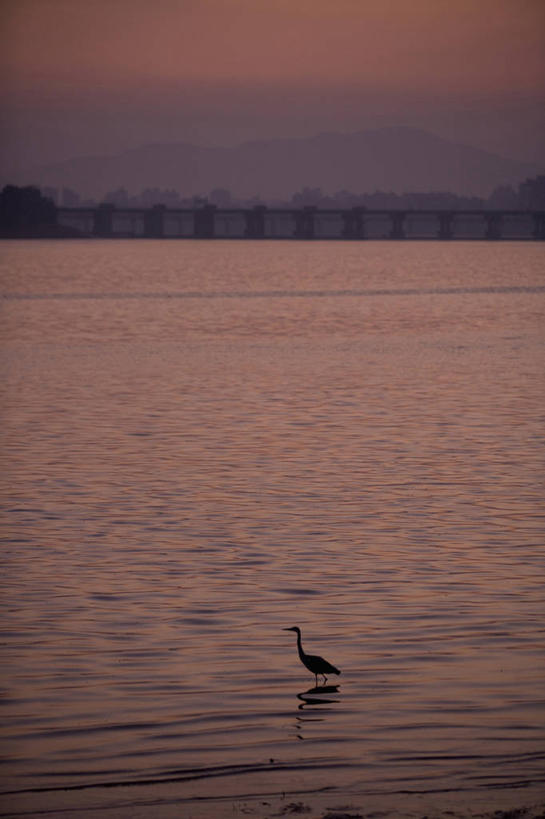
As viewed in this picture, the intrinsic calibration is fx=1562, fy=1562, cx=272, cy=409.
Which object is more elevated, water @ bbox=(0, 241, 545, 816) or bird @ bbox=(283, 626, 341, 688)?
bird @ bbox=(283, 626, 341, 688)

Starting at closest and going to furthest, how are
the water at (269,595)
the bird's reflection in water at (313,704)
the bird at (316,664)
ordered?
the water at (269,595) → the bird's reflection in water at (313,704) → the bird at (316,664)

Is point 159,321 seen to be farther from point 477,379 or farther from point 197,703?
point 197,703

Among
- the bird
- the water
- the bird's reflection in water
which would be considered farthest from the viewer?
the bird

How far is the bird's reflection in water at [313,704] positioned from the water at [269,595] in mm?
33

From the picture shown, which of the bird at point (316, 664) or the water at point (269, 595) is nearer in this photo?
the water at point (269, 595)

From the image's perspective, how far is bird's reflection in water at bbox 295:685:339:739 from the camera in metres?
13.2

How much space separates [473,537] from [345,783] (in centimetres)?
996

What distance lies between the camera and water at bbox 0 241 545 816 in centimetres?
1206

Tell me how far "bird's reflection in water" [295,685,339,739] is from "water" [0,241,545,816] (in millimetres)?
33

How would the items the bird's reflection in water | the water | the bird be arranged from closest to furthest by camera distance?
the water < the bird's reflection in water < the bird

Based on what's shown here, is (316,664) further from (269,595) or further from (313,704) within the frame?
(269,595)

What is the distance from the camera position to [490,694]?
14.0 meters

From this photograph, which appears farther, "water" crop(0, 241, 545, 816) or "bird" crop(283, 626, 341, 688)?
"bird" crop(283, 626, 341, 688)

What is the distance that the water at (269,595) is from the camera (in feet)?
39.6
